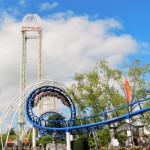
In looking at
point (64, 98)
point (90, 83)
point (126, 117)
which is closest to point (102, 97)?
point (90, 83)

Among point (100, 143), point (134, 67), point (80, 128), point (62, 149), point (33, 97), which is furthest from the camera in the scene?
point (100, 143)

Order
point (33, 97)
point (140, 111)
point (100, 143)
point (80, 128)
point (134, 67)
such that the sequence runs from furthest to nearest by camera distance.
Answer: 1. point (100, 143)
2. point (134, 67)
3. point (33, 97)
4. point (80, 128)
5. point (140, 111)

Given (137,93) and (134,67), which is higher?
(134,67)

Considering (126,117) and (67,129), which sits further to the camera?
(67,129)

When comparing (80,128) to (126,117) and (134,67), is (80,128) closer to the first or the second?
(126,117)

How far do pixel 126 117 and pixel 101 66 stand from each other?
14.6 meters

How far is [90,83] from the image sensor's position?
38719mm

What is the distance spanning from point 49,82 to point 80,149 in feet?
33.3

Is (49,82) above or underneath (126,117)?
above

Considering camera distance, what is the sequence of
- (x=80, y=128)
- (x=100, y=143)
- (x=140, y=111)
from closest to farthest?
Result: (x=140, y=111) → (x=80, y=128) → (x=100, y=143)

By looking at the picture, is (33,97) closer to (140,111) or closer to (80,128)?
(80,128)

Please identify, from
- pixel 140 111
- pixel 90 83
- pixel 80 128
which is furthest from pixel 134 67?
pixel 140 111

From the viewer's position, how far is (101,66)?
39.0 meters

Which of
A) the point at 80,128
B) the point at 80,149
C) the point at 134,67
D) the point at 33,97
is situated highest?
the point at 134,67
